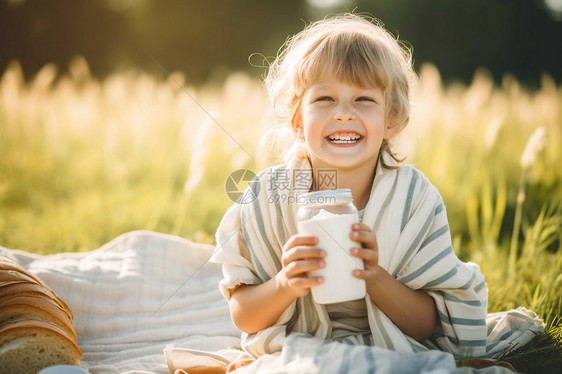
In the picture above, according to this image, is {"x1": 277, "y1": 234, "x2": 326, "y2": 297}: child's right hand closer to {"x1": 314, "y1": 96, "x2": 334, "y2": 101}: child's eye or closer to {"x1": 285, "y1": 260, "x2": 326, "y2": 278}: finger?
{"x1": 285, "y1": 260, "x2": 326, "y2": 278}: finger

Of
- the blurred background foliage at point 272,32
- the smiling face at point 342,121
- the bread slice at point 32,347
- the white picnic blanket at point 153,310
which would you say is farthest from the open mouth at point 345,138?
the blurred background foliage at point 272,32

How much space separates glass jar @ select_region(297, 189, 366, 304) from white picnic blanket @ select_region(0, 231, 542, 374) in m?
0.25

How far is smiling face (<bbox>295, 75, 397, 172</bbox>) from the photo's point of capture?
6.60ft

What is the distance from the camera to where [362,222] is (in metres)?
2.11

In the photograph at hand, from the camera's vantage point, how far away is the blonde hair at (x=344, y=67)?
2.04 metres

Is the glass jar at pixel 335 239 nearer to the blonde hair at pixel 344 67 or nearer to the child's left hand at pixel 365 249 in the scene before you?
the child's left hand at pixel 365 249

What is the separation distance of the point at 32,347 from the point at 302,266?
3.57 feet

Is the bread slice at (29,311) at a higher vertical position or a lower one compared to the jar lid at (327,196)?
lower

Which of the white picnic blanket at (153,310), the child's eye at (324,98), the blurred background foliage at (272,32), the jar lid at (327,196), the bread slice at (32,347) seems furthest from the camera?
the blurred background foliage at (272,32)

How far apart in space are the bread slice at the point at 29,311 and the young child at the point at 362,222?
2.24 ft

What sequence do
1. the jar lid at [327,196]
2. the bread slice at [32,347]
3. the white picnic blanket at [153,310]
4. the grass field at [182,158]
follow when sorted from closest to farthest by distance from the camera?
the jar lid at [327,196] < the bread slice at [32,347] < the white picnic blanket at [153,310] < the grass field at [182,158]

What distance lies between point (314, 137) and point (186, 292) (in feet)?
4.74

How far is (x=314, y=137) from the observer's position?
81.0 inches

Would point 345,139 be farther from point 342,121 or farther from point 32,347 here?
point 32,347
